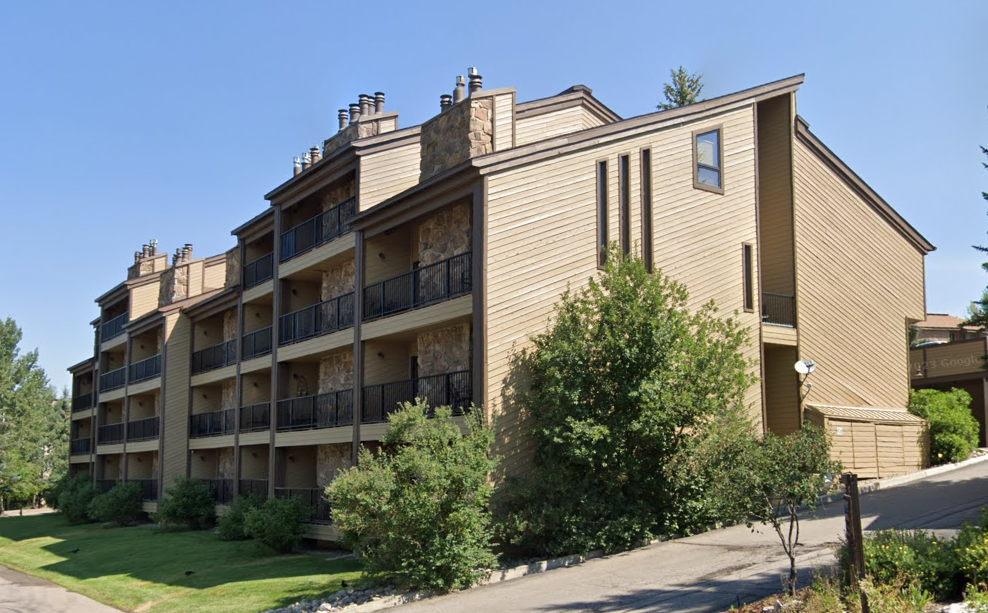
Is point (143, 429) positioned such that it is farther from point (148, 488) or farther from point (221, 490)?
point (221, 490)

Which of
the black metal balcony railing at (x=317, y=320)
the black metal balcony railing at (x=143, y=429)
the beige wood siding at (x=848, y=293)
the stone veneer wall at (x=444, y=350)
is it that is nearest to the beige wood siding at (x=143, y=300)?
the black metal balcony railing at (x=143, y=429)

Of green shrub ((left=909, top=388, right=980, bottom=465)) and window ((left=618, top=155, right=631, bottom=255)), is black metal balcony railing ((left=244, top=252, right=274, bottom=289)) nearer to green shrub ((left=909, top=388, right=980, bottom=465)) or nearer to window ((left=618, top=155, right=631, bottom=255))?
window ((left=618, top=155, right=631, bottom=255))

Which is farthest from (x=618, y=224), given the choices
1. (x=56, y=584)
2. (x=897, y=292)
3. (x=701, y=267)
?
(x=56, y=584)

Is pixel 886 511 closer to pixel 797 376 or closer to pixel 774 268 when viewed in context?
pixel 797 376

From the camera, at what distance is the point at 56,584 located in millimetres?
25969

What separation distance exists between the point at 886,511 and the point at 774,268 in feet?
28.2

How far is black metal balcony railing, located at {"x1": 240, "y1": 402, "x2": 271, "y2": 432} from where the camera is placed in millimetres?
32031

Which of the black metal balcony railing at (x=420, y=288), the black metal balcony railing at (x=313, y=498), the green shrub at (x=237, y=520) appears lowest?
the green shrub at (x=237, y=520)

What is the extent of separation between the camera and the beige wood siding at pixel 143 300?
150 ft

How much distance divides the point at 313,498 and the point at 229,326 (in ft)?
41.2

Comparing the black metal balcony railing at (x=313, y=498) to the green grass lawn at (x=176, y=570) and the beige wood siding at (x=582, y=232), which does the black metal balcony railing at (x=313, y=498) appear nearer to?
the green grass lawn at (x=176, y=570)

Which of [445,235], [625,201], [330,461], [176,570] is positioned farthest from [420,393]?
[176,570]

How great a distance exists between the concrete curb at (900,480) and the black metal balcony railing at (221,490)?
21.2 meters

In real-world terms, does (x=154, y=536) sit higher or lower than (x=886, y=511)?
lower
